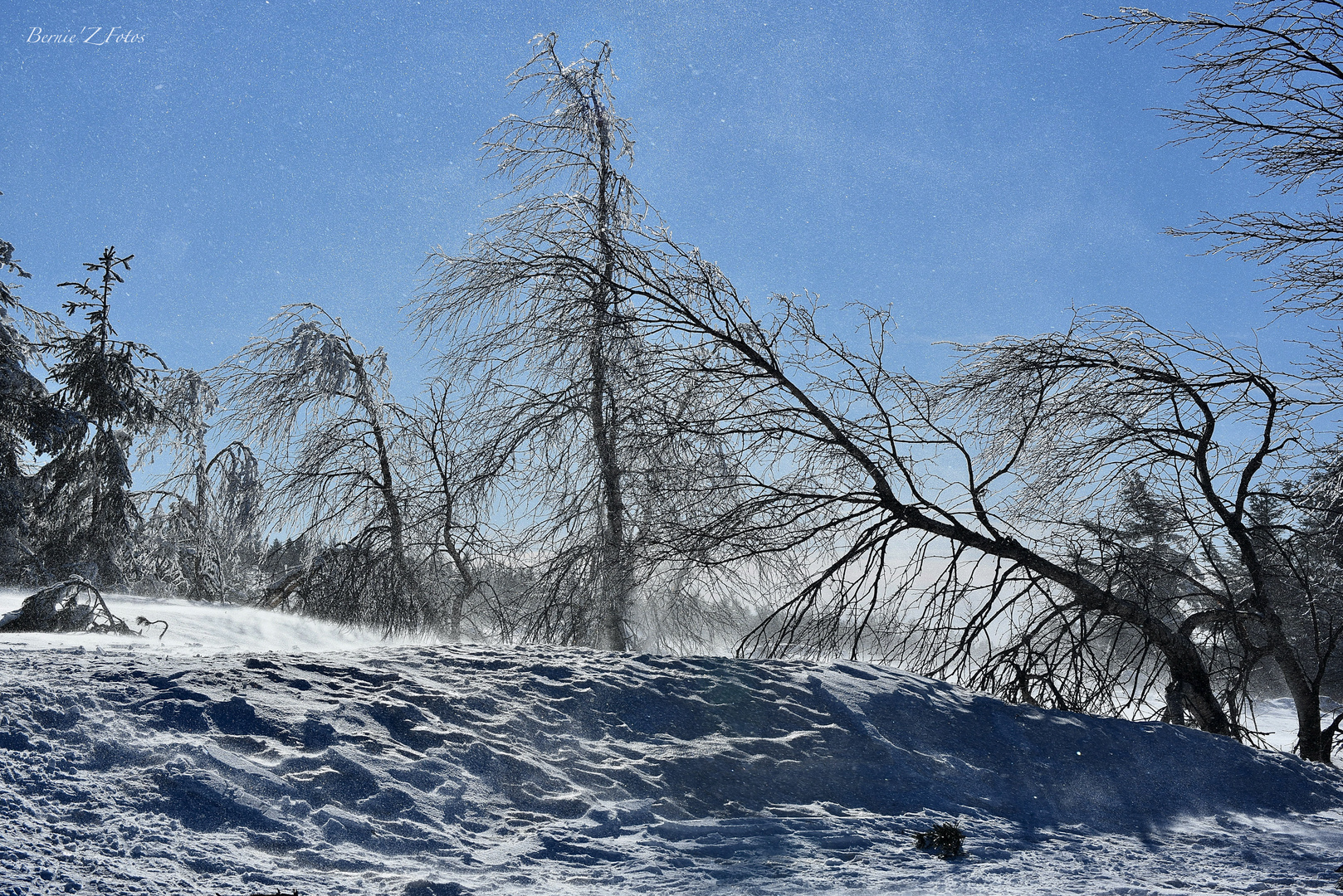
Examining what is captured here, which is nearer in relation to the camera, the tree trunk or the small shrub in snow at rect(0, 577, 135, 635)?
the small shrub in snow at rect(0, 577, 135, 635)

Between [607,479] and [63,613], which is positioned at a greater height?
[607,479]

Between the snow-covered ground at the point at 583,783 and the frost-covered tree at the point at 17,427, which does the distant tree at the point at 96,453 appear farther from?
the snow-covered ground at the point at 583,783

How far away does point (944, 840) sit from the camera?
2961 mm

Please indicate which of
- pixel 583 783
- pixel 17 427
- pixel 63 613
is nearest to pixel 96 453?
pixel 17 427

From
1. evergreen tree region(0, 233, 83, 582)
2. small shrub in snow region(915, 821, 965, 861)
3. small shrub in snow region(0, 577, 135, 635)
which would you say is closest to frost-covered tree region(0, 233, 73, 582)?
evergreen tree region(0, 233, 83, 582)

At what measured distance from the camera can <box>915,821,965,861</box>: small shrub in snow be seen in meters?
2.93

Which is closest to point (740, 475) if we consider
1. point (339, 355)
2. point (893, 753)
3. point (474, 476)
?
point (474, 476)

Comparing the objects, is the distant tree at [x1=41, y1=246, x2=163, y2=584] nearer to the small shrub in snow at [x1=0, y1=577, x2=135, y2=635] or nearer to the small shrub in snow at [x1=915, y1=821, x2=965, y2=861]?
the small shrub in snow at [x1=0, y1=577, x2=135, y2=635]

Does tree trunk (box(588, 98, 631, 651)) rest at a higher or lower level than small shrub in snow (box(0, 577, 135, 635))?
higher

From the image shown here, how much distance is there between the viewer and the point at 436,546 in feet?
28.0

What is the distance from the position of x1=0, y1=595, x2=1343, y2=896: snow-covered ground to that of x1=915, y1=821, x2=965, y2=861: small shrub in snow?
5cm

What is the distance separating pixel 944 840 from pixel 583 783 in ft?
4.21

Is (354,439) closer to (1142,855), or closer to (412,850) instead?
(412,850)

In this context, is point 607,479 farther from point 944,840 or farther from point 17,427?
point 17,427
